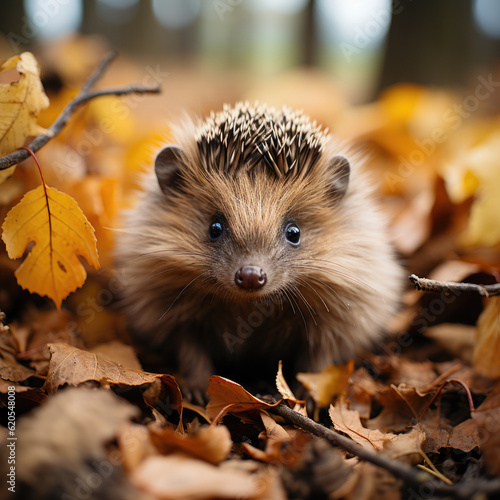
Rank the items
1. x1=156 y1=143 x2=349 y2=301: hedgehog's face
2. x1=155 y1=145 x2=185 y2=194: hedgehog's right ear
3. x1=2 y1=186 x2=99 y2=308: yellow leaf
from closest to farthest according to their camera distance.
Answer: x1=2 y1=186 x2=99 y2=308: yellow leaf < x1=156 y1=143 x2=349 y2=301: hedgehog's face < x1=155 y1=145 x2=185 y2=194: hedgehog's right ear

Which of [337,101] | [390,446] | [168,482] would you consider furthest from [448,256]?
[337,101]

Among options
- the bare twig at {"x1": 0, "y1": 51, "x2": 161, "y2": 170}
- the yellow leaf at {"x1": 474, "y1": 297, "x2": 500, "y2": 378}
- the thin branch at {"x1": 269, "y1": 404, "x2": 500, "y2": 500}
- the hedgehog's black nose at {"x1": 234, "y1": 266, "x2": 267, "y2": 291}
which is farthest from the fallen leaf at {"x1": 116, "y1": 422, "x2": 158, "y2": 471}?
the yellow leaf at {"x1": 474, "y1": 297, "x2": 500, "y2": 378}

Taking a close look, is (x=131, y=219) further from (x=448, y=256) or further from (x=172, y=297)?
(x=448, y=256)

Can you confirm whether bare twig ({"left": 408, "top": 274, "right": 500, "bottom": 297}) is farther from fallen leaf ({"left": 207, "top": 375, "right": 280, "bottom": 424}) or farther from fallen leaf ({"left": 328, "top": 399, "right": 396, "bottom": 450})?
fallen leaf ({"left": 207, "top": 375, "right": 280, "bottom": 424})

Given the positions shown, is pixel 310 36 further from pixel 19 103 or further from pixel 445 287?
pixel 445 287

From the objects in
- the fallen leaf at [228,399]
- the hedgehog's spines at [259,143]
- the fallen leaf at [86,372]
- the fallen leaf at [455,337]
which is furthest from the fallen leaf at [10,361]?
the fallen leaf at [455,337]

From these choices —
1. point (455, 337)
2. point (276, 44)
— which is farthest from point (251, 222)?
point (276, 44)

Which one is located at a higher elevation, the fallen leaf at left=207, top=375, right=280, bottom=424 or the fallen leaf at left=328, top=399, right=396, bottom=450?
the fallen leaf at left=207, top=375, right=280, bottom=424
